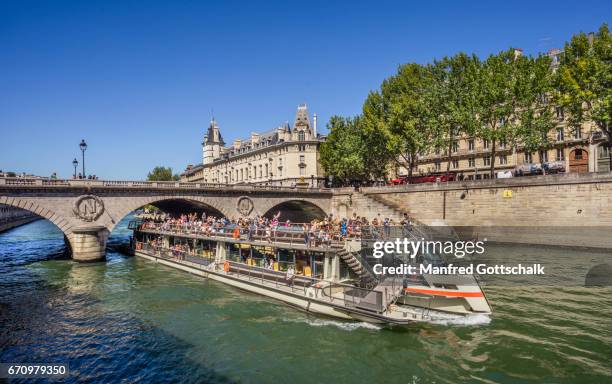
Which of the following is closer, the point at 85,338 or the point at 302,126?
the point at 85,338

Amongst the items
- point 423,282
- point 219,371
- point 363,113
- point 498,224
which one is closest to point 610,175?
point 498,224

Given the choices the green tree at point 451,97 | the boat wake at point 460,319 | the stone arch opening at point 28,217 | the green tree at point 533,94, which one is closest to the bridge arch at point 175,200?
the stone arch opening at point 28,217

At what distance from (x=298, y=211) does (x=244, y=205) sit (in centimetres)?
2119

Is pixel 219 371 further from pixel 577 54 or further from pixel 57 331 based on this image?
pixel 577 54

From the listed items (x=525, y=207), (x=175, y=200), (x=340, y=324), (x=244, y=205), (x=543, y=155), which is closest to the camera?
(x=340, y=324)

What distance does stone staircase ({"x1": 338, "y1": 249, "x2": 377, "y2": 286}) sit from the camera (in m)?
20.0

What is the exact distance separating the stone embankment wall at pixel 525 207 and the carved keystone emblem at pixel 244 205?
16.4 m

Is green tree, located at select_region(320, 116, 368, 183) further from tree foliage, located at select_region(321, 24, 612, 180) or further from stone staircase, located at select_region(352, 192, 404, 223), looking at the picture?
stone staircase, located at select_region(352, 192, 404, 223)

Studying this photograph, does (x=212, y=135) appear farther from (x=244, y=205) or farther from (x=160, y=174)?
(x=244, y=205)

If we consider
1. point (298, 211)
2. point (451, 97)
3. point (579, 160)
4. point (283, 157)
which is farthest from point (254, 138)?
point (579, 160)

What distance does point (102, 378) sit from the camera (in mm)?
14203

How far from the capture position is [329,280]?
20.7 meters

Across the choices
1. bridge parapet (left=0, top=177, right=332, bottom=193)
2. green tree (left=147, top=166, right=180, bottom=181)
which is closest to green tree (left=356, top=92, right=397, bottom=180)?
bridge parapet (left=0, top=177, right=332, bottom=193)

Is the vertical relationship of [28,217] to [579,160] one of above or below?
below
